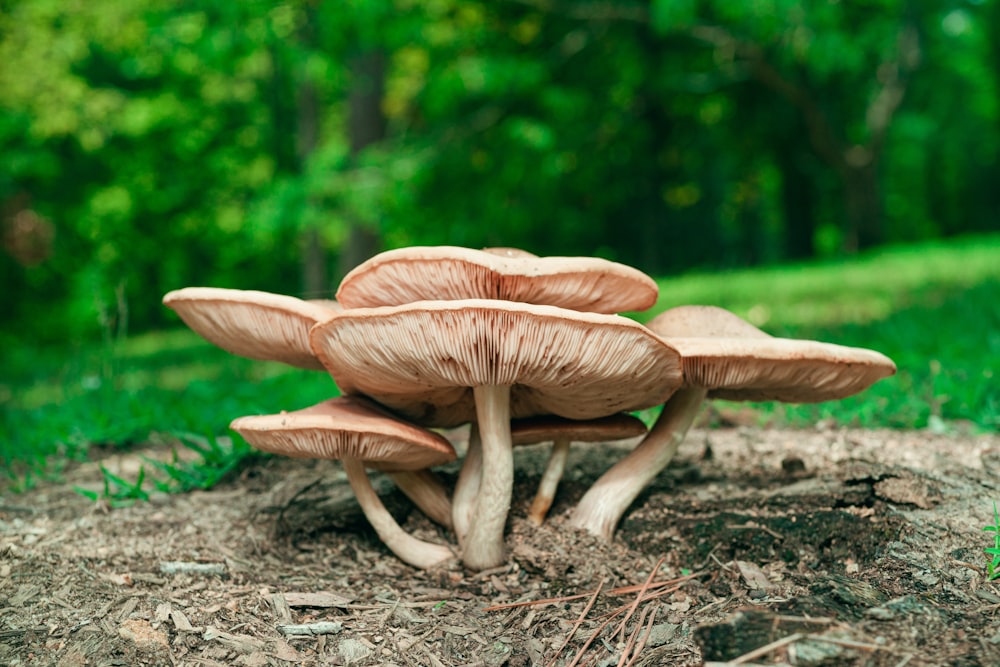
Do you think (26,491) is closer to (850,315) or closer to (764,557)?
(764,557)

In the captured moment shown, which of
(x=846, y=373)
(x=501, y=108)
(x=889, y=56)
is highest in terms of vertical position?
(x=889, y=56)

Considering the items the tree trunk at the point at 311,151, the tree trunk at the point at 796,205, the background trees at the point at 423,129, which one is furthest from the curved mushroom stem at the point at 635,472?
the tree trunk at the point at 796,205

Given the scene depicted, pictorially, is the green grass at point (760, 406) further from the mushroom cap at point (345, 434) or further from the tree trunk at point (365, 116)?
the tree trunk at point (365, 116)

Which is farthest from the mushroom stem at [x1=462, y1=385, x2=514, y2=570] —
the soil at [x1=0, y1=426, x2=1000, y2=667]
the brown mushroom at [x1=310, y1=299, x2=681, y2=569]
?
the soil at [x1=0, y1=426, x2=1000, y2=667]

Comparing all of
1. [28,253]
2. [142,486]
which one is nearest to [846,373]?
[142,486]

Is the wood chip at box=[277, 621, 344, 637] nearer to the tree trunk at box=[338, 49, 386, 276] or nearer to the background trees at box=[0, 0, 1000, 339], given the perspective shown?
the background trees at box=[0, 0, 1000, 339]

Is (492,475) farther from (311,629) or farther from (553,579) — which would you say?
(311,629)
